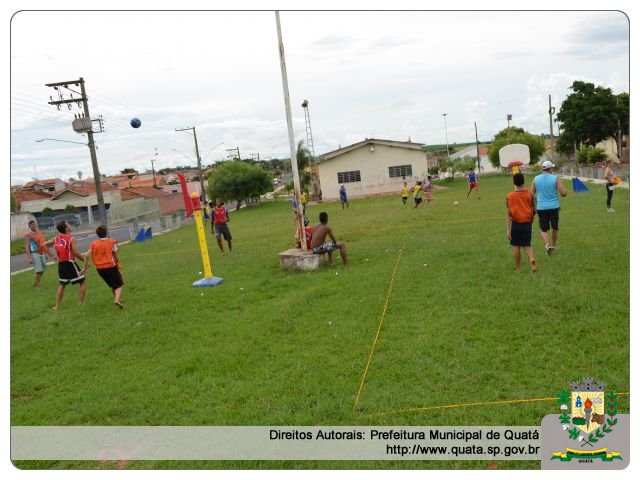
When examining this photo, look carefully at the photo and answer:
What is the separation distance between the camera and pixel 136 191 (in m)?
58.7

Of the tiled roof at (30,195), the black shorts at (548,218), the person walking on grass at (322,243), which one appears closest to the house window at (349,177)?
the tiled roof at (30,195)

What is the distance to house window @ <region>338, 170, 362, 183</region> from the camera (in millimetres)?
42719

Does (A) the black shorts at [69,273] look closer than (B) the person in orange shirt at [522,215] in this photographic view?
No

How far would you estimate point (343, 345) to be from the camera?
236 inches

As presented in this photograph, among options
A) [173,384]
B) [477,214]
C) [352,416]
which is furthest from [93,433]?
[477,214]

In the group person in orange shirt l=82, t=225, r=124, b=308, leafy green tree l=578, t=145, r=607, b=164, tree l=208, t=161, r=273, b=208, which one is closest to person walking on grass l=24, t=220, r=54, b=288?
person in orange shirt l=82, t=225, r=124, b=308

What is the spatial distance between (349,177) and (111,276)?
1377 inches

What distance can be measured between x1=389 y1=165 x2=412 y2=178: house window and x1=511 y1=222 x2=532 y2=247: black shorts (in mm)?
34724

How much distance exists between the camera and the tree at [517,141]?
172 feet

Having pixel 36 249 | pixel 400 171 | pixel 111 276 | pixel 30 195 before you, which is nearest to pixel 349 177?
pixel 400 171

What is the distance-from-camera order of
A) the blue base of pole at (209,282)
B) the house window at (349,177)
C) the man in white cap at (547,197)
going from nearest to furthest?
the man in white cap at (547,197)
the blue base of pole at (209,282)
the house window at (349,177)

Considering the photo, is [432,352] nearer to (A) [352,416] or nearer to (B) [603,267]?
(A) [352,416]

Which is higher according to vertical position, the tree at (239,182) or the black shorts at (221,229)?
the tree at (239,182)

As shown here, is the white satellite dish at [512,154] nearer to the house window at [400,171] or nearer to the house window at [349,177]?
the house window at [400,171]
